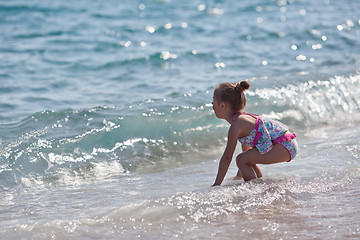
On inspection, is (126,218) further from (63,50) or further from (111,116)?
(63,50)

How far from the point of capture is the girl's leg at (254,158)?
4.22m

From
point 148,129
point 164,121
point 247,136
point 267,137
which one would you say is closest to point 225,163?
point 247,136

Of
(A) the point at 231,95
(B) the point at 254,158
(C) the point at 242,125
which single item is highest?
(A) the point at 231,95

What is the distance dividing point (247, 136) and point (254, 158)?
18cm

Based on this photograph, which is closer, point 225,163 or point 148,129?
point 225,163

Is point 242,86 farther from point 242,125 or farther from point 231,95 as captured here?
point 242,125

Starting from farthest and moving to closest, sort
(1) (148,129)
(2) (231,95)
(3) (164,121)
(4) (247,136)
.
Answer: (3) (164,121) < (1) (148,129) < (4) (247,136) < (2) (231,95)

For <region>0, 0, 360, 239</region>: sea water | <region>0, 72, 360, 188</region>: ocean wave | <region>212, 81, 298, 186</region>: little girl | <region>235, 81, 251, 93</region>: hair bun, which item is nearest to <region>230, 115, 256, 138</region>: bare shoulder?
<region>212, 81, 298, 186</region>: little girl

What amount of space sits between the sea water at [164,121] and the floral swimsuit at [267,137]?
0.27 m

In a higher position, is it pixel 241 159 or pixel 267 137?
pixel 267 137

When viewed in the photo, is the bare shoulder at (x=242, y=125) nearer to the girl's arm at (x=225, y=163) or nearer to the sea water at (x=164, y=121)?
the girl's arm at (x=225, y=163)

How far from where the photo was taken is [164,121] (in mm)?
6695

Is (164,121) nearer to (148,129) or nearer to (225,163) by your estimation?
(148,129)

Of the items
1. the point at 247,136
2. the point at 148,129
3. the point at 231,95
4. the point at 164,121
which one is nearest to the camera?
the point at 231,95
